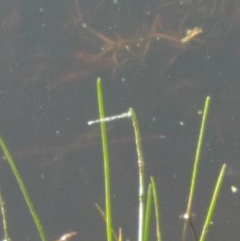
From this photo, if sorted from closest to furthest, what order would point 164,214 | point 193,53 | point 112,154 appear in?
point 164,214 < point 112,154 < point 193,53

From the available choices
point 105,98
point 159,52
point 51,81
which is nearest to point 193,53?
point 159,52

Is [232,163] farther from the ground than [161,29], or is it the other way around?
[161,29]

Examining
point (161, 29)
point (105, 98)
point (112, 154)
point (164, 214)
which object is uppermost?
point (161, 29)

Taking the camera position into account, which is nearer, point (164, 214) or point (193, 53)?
point (164, 214)

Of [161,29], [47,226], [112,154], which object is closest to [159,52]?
[161,29]

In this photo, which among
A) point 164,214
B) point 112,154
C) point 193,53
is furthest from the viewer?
point 193,53

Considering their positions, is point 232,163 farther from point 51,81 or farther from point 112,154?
point 51,81

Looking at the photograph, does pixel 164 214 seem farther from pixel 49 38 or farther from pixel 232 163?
pixel 49 38
